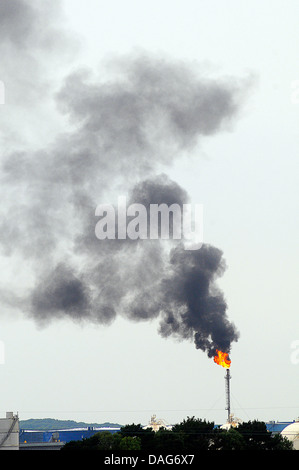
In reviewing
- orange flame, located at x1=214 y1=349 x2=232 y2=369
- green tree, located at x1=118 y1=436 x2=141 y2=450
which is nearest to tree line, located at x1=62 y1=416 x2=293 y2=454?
green tree, located at x1=118 y1=436 x2=141 y2=450

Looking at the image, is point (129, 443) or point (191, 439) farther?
point (129, 443)

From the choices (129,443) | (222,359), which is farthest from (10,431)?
(222,359)

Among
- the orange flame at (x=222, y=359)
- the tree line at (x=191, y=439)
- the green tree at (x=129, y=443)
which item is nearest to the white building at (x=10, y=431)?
the tree line at (x=191, y=439)

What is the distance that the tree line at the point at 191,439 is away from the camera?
115 meters

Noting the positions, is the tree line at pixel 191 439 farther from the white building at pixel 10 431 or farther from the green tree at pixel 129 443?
the white building at pixel 10 431

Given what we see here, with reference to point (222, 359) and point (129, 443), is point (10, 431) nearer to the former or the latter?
point (129, 443)

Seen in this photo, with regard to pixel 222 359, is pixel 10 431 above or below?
below

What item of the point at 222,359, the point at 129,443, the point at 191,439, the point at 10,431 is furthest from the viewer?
the point at 222,359

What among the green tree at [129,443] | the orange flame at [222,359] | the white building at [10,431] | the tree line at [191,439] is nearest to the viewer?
the white building at [10,431]

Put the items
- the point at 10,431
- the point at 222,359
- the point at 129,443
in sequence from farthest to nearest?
the point at 222,359
the point at 129,443
the point at 10,431

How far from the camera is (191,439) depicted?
119750 mm
